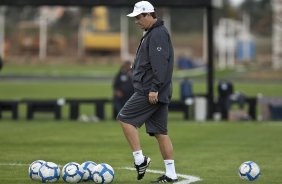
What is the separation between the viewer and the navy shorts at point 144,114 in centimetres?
1268

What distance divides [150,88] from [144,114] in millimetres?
346

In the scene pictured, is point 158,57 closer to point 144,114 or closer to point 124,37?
point 144,114

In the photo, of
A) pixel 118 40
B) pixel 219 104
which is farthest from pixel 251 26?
pixel 219 104

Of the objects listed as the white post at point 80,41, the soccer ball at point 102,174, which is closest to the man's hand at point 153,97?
the soccer ball at point 102,174

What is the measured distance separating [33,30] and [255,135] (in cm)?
8532

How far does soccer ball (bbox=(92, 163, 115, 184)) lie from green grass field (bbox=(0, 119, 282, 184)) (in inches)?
19.2

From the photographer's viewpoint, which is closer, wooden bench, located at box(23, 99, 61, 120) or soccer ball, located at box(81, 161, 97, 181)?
soccer ball, located at box(81, 161, 97, 181)

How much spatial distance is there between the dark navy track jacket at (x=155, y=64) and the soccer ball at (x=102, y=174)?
1129 mm

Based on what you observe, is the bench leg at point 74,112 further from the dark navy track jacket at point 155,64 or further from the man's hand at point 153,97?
the man's hand at point 153,97

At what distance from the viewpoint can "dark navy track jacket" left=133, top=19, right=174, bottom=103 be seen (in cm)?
1253

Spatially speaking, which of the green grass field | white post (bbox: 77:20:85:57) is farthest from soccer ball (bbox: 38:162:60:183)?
white post (bbox: 77:20:85:57)

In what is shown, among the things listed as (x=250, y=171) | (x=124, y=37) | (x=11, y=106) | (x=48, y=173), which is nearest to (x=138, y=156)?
(x=48, y=173)

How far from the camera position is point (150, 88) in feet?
41.4

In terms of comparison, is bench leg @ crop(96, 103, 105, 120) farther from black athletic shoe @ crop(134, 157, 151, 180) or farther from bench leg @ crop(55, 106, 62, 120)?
black athletic shoe @ crop(134, 157, 151, 180)
